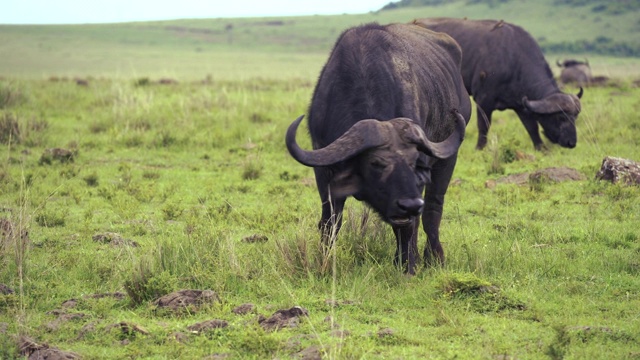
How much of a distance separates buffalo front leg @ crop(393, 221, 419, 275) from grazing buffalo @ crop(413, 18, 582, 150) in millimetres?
6926

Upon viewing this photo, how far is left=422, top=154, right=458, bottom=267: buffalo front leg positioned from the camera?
6867mm

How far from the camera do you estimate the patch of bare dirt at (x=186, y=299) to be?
5.53 meters

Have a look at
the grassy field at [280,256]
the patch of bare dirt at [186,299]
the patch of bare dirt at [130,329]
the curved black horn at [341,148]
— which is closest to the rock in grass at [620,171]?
the grassy field at [280,256]

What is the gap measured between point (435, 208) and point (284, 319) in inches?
91.2

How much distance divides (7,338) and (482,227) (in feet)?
15.1

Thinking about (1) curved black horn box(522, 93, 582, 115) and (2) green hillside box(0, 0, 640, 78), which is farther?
(2) green hillside box(0, 0, 640, 78)

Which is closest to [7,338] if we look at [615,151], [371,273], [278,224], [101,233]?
[371,273]

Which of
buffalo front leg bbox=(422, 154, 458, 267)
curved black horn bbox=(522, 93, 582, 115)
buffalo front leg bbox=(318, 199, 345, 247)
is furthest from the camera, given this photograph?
curved black horn bbox=(522, 93, 582, 115)

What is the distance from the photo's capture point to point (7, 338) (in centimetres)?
492

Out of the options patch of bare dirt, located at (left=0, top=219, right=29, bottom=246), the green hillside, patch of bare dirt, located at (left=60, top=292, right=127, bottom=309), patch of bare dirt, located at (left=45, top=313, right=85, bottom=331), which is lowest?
the green hillside

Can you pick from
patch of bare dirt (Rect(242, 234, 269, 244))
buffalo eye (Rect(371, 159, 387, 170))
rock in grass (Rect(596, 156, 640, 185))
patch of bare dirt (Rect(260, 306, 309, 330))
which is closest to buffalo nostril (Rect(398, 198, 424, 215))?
buffalo eye (Rect(371, 159, 387, 170))

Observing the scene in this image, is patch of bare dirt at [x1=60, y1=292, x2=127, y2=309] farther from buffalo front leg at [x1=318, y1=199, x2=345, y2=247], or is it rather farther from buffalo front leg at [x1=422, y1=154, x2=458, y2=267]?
buffalo front leg at [x1=422, y1=154, x2=458, y2=267]

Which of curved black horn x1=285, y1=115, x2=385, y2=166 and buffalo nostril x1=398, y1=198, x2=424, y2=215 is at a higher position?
curved black horn x1=285, y1=115, x2=385, y2=166

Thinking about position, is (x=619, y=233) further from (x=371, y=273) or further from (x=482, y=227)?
(x=371, y=273)
